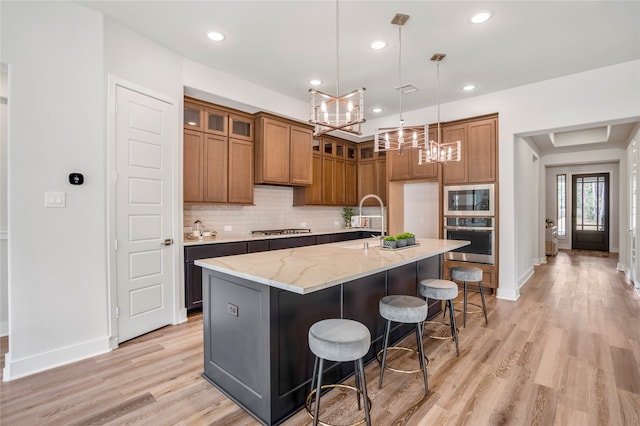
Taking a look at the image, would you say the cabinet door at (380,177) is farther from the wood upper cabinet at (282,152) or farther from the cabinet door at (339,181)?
the wood upper cabinet at (282,152)

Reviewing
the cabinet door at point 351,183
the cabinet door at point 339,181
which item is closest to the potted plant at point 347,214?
the cabinet door at point 351,183

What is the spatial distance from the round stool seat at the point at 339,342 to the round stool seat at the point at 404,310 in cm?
54

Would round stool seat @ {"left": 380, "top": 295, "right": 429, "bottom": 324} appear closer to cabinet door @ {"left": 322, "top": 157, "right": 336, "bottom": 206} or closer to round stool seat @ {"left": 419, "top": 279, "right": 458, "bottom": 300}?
round stool seat @ {"left": 419, "top": 279, "right": 458, "bottom": 300}

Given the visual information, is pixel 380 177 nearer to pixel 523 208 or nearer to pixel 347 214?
pixel 347 214

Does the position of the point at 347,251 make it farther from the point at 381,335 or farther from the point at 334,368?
the point at 334,368

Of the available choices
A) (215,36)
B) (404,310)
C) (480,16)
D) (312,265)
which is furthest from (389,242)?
(215,36)

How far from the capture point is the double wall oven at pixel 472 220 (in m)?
4.77

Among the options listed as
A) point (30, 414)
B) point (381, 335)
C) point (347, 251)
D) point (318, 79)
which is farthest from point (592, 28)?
point (30, 414)

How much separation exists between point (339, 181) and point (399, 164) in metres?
1.27

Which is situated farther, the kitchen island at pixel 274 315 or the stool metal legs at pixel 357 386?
the kitchen island at pixel 274 315

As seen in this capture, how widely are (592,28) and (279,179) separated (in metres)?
4.01

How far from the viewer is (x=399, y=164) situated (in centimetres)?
572

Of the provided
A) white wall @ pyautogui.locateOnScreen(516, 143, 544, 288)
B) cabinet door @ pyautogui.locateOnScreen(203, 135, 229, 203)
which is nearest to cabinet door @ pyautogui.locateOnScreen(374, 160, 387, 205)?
white wall @ pyautogui.locateOnScreen(516, 143, 544, 288)

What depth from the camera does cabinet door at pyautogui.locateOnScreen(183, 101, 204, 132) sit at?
403cm
